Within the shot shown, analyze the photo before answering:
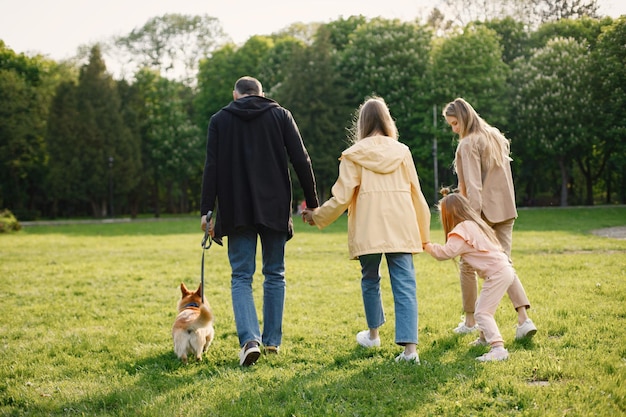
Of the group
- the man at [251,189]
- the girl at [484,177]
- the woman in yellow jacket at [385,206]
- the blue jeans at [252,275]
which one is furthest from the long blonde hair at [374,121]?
the blue jeans at [252,275]

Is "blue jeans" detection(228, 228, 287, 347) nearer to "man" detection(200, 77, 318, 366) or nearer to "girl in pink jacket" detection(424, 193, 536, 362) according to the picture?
"man" detection(200, 77, 318, 366)

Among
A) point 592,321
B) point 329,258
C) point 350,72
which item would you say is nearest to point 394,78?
point 350,72

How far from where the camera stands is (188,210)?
53031 mm

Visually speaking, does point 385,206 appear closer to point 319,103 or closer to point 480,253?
point 480,253

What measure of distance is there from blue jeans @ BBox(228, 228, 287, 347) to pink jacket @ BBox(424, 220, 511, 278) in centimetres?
130

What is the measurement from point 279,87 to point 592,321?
3497 centimetres

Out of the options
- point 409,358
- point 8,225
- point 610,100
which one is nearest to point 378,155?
point 409,358

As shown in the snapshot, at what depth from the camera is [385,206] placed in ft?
16.4

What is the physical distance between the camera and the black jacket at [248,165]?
16.9 ft

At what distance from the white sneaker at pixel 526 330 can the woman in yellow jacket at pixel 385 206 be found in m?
1.10

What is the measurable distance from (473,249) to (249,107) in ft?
7.45

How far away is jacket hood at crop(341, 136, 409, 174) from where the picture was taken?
16.4 feet

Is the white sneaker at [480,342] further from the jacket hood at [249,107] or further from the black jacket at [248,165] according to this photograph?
the jacket hood at [249,107]

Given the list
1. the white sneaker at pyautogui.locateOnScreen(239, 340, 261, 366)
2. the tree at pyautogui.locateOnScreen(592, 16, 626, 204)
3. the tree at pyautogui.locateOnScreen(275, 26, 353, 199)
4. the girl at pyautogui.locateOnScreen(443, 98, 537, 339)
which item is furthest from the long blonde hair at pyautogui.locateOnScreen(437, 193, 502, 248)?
the tree at pyautogui.locateOnScreen(275, 26, 353, 199)
